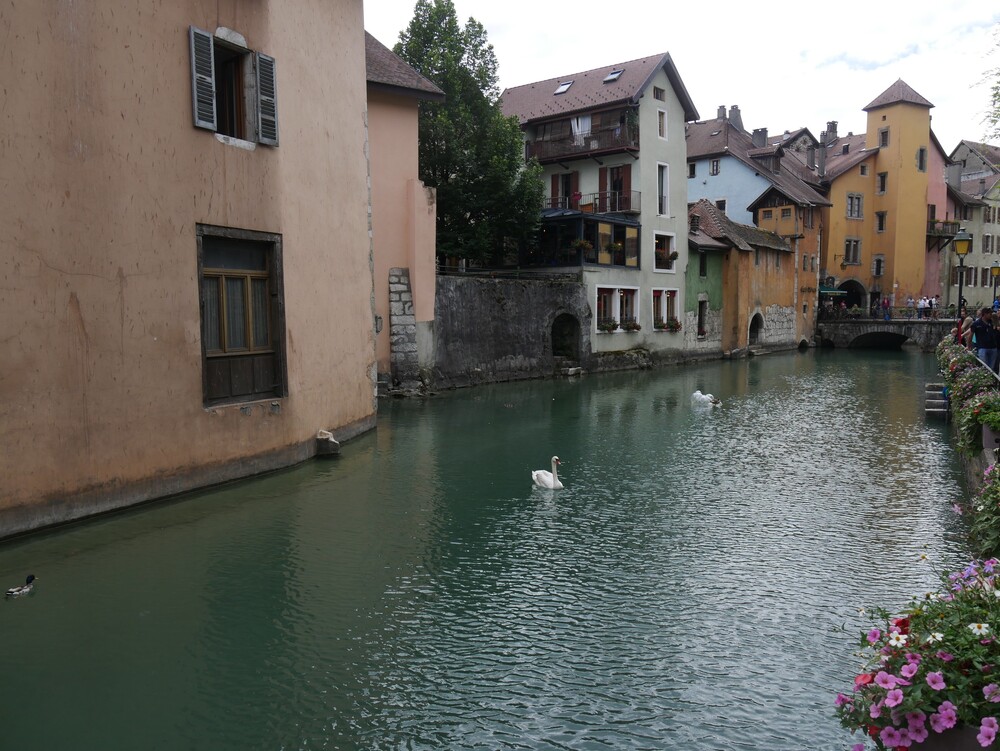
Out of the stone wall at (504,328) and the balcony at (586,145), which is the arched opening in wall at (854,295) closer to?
the balcony at (586,145)

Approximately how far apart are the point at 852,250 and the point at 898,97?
10258 mm

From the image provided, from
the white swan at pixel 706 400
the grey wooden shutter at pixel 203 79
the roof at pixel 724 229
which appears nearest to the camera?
the grey wooden shutter at pixel 203 79

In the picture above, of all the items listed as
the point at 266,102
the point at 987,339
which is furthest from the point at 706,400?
the point at 266,102

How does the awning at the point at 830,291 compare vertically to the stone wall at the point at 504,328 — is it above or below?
above

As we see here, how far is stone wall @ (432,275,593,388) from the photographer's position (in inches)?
1005

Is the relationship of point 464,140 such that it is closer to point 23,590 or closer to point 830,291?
point 23,590

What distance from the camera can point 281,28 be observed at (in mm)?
12414

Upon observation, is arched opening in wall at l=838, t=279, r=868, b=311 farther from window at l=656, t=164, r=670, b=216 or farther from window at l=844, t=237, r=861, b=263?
window at l=656, t=164, r=670, b=216

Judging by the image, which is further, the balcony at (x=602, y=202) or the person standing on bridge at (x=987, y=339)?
the balcony at (x=602, y=202)

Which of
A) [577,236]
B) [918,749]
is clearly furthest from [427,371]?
[918,749]

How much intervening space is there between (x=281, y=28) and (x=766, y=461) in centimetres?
1069

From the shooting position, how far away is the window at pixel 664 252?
3706cm

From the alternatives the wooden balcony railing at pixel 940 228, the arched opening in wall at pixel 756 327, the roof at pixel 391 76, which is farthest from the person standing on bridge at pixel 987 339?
the wooden balcony railing at pixel 940 228

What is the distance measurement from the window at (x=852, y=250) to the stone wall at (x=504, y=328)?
2970 cm
